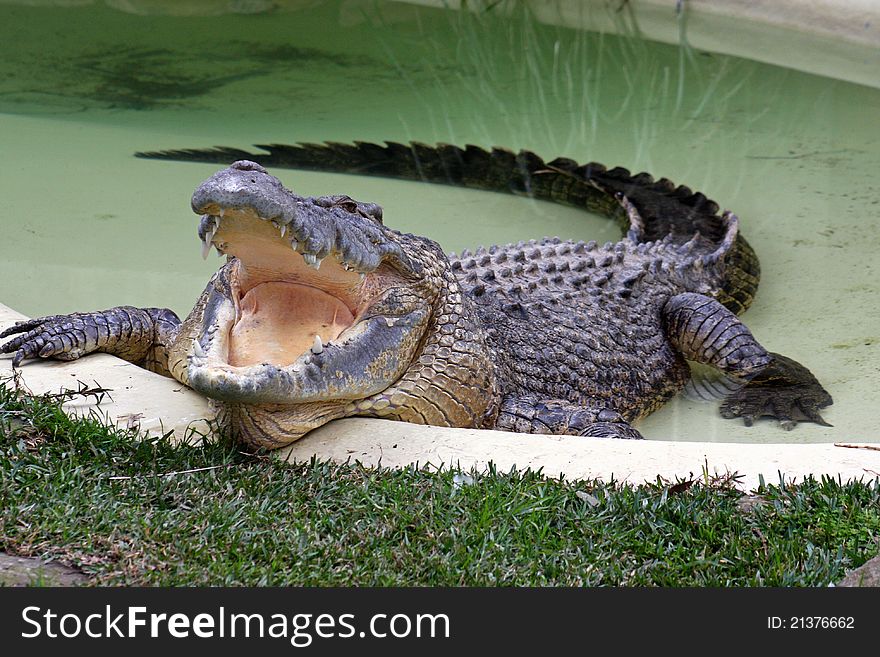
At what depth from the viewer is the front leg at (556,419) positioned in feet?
13.6

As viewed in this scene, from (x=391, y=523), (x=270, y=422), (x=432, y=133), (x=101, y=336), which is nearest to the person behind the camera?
(x=391, y=523)

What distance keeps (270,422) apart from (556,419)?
1318 mm

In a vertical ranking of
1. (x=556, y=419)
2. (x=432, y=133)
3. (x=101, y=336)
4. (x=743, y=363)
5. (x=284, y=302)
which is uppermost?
(x=432, y=133)

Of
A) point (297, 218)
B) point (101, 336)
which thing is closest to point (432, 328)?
point (297, 218)

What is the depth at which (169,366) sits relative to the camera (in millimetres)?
4199

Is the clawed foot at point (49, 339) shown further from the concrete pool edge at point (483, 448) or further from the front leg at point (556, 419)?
the front leg at point (556, 419)

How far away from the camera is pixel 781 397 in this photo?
477cm

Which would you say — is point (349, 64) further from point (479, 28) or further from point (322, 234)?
point (322, 234)

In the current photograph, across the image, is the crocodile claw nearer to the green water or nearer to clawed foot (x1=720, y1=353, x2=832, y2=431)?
the green water

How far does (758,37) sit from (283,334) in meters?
8.57

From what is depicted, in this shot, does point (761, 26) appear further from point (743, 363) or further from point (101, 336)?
point (101, 336)

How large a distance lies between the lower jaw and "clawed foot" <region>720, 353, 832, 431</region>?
210 cm

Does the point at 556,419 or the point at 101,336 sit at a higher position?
the point at 101,336

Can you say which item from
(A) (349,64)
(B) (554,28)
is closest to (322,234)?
(A) (349,64)
